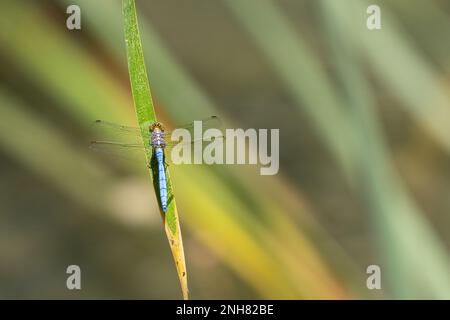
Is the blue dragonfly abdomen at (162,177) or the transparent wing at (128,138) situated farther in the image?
the transparent wing at (128,138)

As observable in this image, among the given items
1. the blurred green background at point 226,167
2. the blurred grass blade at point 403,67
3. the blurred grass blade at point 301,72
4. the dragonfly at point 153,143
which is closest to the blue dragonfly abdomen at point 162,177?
the dragonfly at point 153,143

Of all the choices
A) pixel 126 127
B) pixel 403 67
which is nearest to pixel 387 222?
pixel 403 67

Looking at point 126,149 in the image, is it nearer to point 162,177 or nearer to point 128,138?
point 128,138

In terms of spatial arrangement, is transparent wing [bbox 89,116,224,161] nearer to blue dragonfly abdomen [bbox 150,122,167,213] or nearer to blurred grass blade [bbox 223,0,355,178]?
blue dragonfly abdomen [bbox 150,122,167,213]

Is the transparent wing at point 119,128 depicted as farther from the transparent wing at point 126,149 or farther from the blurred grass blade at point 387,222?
the blurred grass blade at point 387,222
